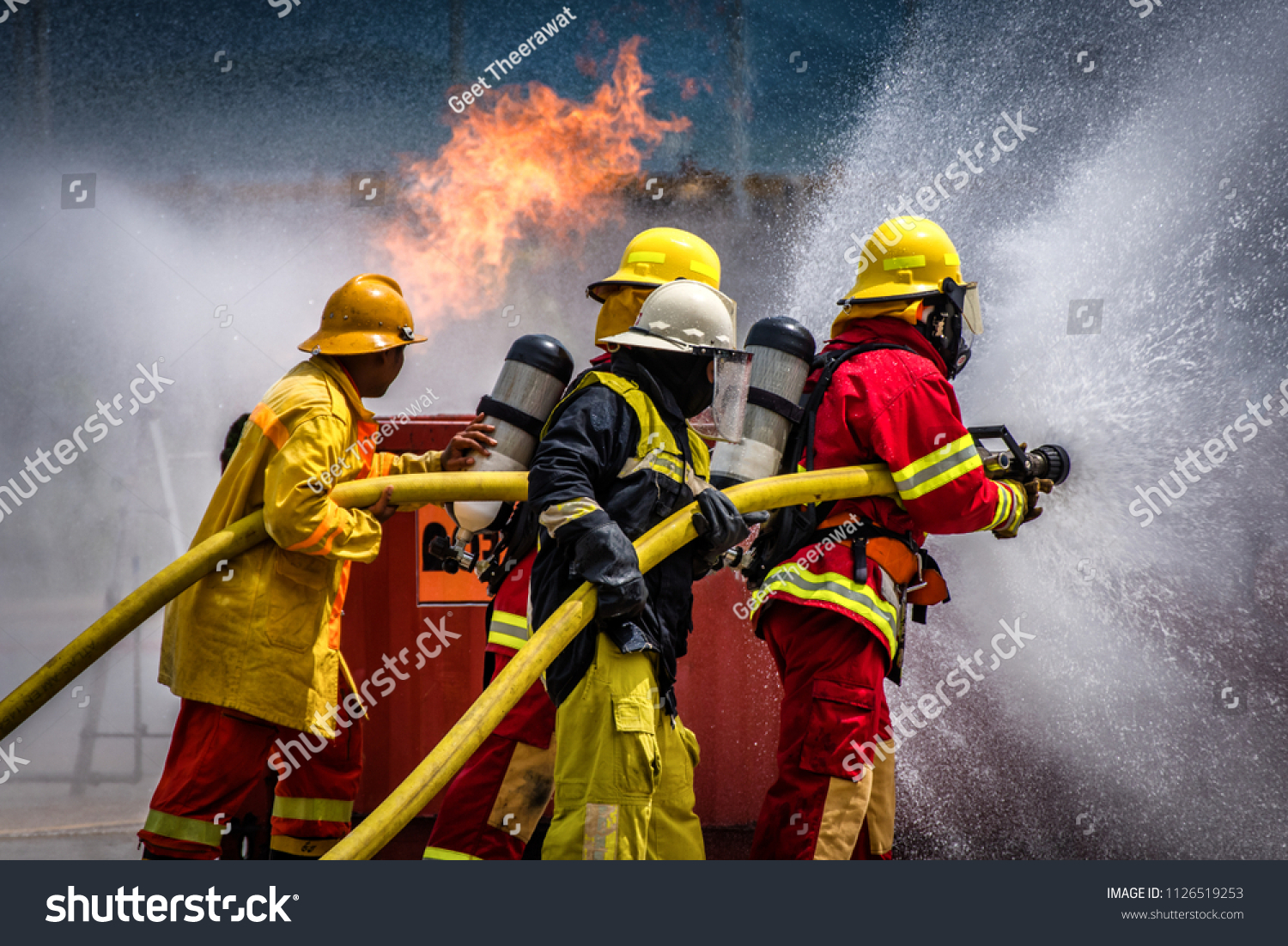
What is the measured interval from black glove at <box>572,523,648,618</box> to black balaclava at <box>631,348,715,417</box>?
52 centimetres

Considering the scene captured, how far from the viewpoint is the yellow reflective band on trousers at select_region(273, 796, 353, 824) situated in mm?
3422

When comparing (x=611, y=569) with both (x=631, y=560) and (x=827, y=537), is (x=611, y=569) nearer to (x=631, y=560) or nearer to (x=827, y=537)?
(x=631, y=560)

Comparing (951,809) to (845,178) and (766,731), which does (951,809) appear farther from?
(845,178)

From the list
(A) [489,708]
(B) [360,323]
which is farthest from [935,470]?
(B) [360,323]

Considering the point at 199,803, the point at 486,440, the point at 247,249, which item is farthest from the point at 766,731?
the point at 247,249

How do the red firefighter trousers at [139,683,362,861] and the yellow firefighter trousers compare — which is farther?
the red firefighter trousers at [139,683,362,861]

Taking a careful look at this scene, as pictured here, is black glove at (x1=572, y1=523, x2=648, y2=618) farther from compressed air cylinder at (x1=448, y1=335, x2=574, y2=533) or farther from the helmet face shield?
compressed air cylinder at (x1=448, y1=335, x2=574, y2=533)

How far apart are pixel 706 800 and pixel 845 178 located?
295 inches

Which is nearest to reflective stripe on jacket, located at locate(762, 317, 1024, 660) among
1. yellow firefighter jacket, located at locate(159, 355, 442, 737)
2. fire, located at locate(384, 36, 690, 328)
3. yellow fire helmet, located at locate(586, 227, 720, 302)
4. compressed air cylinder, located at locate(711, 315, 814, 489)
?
compressed air cylinder, located at locate(711, 315, 814, 489)

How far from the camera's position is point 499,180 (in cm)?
939

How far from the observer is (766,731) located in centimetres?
434

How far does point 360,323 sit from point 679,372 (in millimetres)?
1244

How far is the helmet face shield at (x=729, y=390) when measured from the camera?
2.81 meters

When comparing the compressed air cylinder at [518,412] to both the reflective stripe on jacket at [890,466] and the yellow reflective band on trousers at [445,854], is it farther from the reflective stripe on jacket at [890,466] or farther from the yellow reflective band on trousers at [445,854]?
the yellow reflective band on trousers at [445,854]
